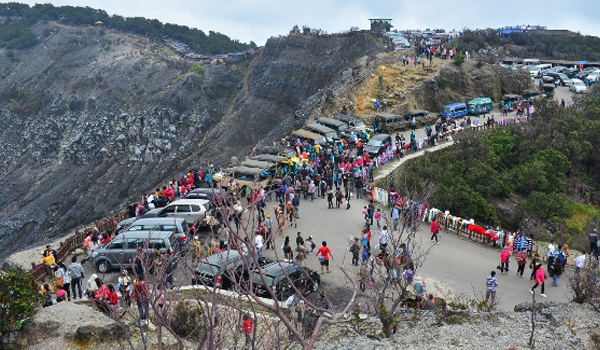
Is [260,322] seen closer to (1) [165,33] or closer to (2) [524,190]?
(2) [524,190]

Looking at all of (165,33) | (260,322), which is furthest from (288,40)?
(260,322)

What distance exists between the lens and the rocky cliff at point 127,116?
57312 mm

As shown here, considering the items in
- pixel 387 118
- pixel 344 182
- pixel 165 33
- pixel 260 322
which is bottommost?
pixel 260 322

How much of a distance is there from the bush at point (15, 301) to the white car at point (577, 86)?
47.7m

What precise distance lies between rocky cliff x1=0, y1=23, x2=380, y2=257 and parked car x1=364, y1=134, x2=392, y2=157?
12.6 metres

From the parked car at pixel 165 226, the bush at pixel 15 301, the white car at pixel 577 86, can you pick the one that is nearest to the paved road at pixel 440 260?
the parked car at pixel 165 226

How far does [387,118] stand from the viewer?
36.9 m

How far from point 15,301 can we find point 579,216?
26830mm

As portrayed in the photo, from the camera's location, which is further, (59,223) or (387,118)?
(59,223)

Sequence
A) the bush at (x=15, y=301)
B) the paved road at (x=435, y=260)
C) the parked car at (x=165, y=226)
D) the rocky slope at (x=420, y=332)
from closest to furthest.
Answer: the rocky slope at (x=420, y=332) < the bush at (x=15, y=301) < the paved road at (x=435, y=260) < the parked car at (x=165, y=226)

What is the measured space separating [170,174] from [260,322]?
152 feet

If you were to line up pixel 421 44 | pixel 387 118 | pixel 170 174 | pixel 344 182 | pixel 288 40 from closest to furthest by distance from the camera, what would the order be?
pixel 344 182, pixel 387 118, pixel 421 44, pixel 170 174, pixel 288 40

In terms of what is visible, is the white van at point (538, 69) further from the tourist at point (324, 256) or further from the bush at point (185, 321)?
the bush at point (185, 321)

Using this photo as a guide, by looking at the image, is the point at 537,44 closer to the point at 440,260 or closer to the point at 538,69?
the point at 538,69
